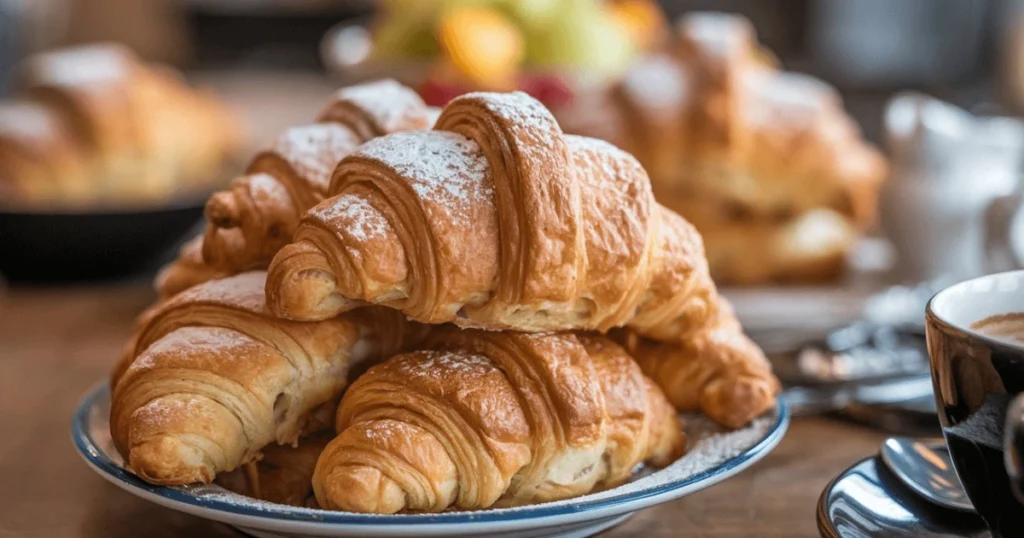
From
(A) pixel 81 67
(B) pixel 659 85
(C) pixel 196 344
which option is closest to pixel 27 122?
(A) pixel 81 67

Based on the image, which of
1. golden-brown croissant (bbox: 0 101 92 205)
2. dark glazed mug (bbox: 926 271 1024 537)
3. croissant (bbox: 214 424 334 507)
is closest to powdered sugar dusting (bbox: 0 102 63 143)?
golden-brown croissant (bbox: 0 101 92 205)

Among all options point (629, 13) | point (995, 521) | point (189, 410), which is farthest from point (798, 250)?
point (189, 410)

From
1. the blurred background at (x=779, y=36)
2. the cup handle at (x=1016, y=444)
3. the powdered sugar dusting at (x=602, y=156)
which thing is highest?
the powdered sugar dusting at (x=602, y=156)

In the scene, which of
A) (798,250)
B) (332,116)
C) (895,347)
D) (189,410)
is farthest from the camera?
(798,250)

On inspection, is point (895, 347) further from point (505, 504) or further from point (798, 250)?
point (505, 504)

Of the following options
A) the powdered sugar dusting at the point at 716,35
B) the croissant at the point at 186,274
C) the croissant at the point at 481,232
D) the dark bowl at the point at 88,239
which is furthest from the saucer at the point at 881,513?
the dark bowl at the point at 88,239

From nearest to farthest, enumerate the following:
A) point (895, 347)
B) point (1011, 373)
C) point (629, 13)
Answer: point (1011, 373) < point (895, 347) < point (629, 13)

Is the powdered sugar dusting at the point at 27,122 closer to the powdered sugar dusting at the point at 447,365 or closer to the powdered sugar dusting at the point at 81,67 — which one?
the powdered sugar dusting at the point at 81,67
